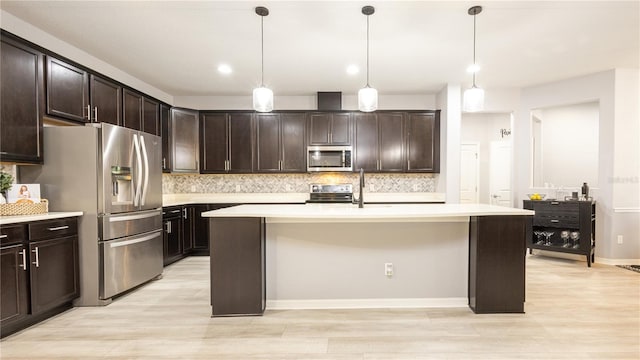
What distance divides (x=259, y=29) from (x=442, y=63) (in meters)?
2.36

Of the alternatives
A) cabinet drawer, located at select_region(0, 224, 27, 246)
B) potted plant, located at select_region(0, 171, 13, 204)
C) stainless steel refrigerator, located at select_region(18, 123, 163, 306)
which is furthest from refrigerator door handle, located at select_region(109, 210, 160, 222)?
potted plant, located at select_region(0, 171, 13, 204)

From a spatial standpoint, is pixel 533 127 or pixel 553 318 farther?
pixel 533 127

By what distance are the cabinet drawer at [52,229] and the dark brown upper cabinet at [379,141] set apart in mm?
3879

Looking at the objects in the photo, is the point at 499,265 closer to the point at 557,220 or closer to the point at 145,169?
the point at 557,220

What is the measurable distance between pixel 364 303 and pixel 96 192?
2.80 m

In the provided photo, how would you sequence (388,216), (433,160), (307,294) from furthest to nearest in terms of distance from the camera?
(433,160) < (307,294) < (388,216)

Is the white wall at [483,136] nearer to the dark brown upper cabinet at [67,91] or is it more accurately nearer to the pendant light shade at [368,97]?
the pendant light shade at [368,97]

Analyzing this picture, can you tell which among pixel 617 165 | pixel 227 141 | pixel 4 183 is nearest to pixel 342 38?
pixel 227 141

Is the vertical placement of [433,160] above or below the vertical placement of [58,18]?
below

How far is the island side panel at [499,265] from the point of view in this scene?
2768 mm

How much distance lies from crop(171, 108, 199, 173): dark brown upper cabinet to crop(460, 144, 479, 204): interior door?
563 centimetres

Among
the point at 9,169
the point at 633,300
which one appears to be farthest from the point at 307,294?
the point at 633,300

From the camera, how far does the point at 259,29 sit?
121 inches

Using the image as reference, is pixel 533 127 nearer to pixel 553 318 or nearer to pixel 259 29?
pixel 553 318
